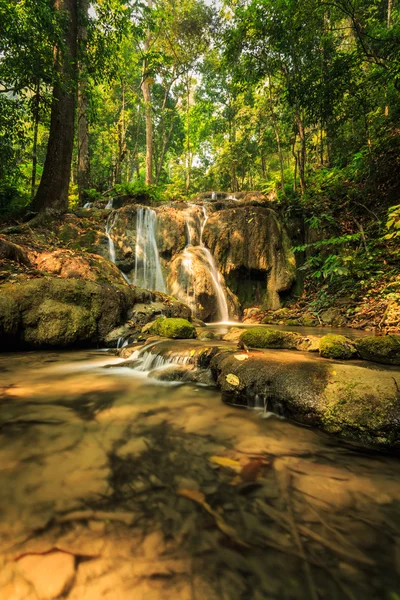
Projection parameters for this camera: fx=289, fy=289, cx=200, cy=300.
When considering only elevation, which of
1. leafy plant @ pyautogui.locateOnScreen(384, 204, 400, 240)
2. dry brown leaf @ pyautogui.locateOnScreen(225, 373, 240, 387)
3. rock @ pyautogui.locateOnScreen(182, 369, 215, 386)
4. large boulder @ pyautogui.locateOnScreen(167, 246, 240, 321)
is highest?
leafy plant @ pyautogui.locateOnScreen(384, 204, 400, 240)

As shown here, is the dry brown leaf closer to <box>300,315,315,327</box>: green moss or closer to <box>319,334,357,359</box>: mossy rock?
<box>319,334,357,359</box>: mossy rock

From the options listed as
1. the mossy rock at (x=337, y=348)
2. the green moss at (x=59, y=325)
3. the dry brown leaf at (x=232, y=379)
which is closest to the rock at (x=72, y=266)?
the green moss at (x=59, y=325)

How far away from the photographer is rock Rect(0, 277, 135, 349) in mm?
5141

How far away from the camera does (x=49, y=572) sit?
3.71 ft

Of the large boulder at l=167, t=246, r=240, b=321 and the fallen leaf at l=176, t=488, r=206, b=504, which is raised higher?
the large boulder at l=167, t=246, r=240, b=321

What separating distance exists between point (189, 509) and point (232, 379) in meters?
1.73

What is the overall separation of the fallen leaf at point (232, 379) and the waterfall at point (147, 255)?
6.98m

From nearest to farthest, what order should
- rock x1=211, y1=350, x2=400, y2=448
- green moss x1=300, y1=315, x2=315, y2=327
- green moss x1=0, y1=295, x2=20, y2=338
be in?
1. rock x1=211, y1=350, x2=400, y2=448
2. green moss x1=0, y1=295, x2=20, y2=338
3. green moss x1=300, y1=315, x2=315, y2=327

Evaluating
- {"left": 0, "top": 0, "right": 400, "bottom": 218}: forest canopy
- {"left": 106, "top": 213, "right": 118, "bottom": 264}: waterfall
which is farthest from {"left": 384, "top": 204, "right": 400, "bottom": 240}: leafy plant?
{"left": 106, "top": 213, "right": 118, "bottom": 264}: waterfall

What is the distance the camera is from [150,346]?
500 centimetres

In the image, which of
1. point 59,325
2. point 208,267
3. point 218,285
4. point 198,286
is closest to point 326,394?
point 59,325

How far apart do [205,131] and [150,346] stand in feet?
79.1

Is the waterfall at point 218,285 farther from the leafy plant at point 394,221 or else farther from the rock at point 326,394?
the rock at point 326,394

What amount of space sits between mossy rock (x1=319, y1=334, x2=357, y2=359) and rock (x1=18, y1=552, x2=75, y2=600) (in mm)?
3307
